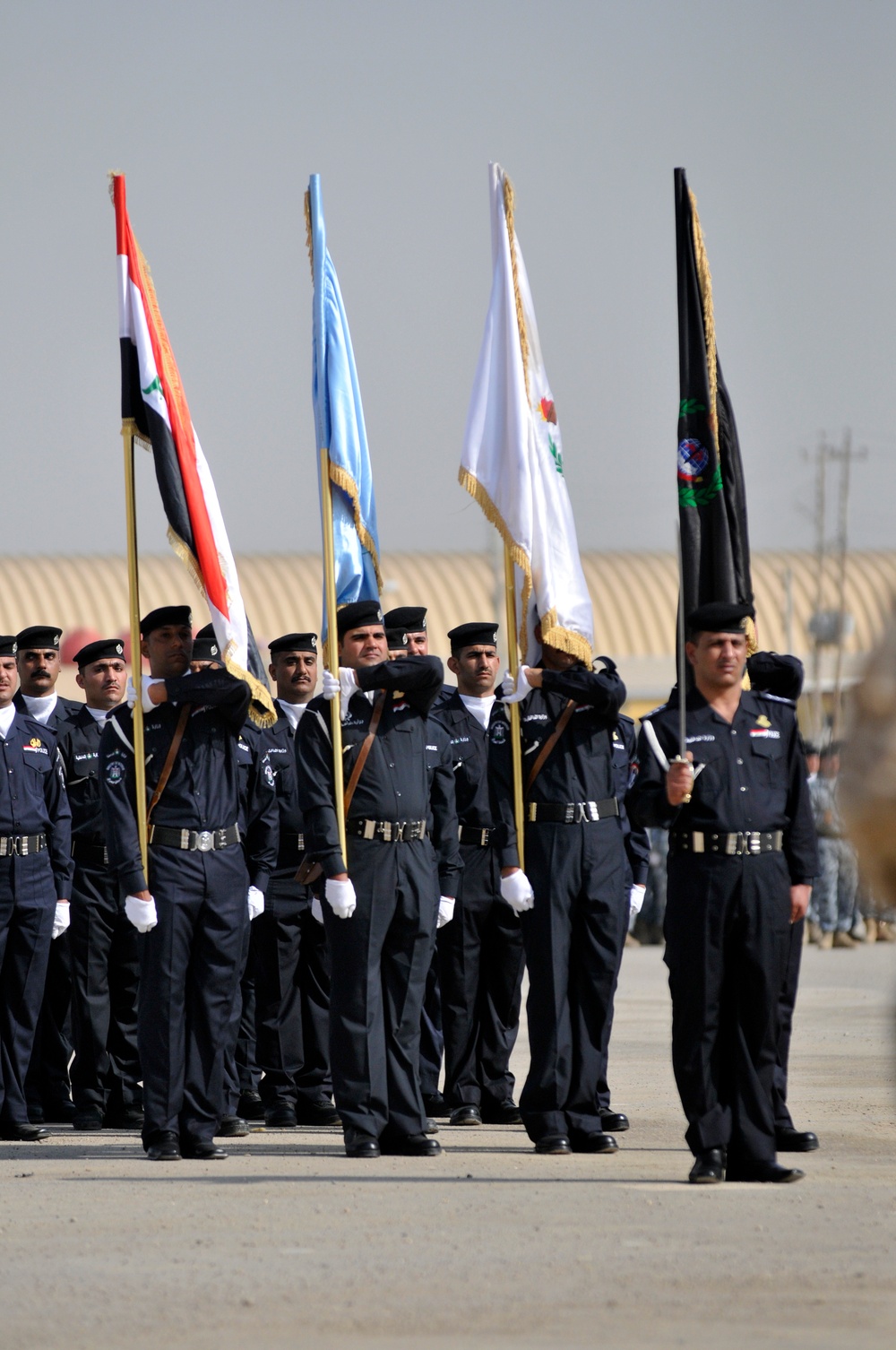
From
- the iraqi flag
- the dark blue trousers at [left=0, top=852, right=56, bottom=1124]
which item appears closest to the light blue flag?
the iraqi flag

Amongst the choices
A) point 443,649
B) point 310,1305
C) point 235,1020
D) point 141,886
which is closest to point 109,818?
point 141,886

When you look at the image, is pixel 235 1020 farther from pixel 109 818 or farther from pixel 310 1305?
pixel 310 1305

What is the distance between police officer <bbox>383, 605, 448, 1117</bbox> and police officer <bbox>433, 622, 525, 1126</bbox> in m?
0.13

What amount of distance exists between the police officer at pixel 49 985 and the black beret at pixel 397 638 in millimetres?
1676

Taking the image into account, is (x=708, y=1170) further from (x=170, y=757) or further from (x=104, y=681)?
(x=104, y=681)

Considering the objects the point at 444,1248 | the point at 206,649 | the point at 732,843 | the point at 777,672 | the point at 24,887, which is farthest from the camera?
the point at 206,649

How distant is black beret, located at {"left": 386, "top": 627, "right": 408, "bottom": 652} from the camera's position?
1050cm

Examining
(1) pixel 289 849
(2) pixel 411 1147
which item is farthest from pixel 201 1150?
(1) pixel 289 849

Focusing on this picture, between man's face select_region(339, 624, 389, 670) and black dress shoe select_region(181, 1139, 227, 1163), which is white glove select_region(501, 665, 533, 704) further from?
black dress shoe select_region(181, 1139, 227, 1163)

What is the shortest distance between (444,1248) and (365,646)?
3148mm

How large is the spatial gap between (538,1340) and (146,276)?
5.63 m

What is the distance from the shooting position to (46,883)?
32.2 feet

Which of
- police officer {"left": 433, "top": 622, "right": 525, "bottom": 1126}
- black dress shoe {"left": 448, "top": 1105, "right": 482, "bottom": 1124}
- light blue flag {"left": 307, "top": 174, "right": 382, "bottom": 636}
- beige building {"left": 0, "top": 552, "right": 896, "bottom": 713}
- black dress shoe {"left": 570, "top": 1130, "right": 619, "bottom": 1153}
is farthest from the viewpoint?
beige building {"left": 0, "top": 552, "right": 896, "bottom": 713}

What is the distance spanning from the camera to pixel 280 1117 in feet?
33.0
